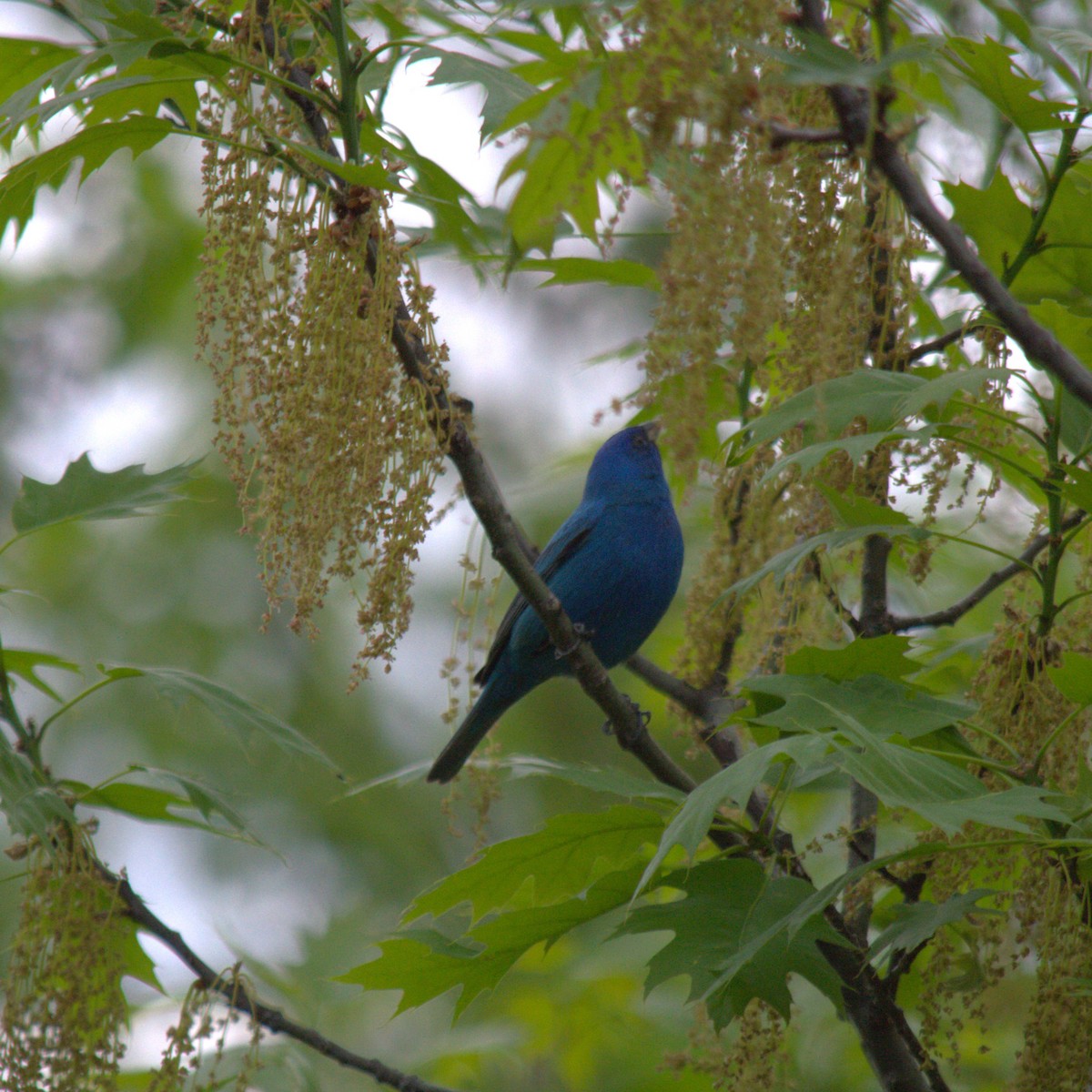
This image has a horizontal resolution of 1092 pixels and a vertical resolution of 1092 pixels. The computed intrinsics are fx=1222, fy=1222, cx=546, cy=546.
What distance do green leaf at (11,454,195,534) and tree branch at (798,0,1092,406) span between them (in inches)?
90.2

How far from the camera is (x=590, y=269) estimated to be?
145 inches

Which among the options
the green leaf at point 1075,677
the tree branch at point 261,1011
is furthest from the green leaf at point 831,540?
the tree branch at point 261,1011

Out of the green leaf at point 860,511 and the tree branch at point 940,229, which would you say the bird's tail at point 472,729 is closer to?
the green leaf at point 860,511

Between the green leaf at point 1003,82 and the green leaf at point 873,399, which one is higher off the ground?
the green leaf at point 1003,82

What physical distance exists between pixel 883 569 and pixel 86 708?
23.6 ft

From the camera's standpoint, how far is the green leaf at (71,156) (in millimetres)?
2789

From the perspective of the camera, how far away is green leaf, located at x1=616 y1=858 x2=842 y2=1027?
269cm

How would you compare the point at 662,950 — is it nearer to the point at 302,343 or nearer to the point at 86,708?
the point at 302,343

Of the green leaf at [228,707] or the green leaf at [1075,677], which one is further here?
the green leaf at [228,707]

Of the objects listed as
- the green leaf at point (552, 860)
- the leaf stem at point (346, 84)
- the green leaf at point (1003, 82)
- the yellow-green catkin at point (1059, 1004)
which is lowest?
the yellow-green catkin at point (1059, 1004)

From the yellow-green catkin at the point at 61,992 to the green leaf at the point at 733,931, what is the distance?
1288 millimetres

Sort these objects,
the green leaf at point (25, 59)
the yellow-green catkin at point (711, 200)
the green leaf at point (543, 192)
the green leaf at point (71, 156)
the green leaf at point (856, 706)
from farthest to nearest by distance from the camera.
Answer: the green leaf at point (25, 59), the green leaf at point (71, 156), the green leaf at point (856, 706), the green leaf at point (543, 192), the yellow-green catkin at point (711, 200)

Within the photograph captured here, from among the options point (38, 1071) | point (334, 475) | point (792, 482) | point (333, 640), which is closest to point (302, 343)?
point (334, 475)

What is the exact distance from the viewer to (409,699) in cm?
956
